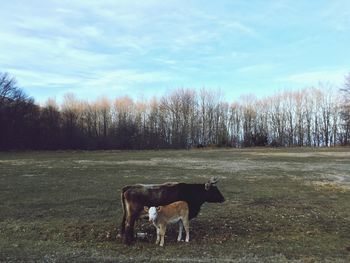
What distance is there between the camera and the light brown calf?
1035 cm

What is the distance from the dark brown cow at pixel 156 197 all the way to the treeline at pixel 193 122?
91.5 m

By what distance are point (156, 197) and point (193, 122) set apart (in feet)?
373

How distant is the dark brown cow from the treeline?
3603 inches

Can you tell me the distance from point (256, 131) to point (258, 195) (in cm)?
10687

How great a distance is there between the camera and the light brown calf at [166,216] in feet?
34.0

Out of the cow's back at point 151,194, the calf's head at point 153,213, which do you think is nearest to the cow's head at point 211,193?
the cow's back at point 151,194

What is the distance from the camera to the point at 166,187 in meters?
11.2

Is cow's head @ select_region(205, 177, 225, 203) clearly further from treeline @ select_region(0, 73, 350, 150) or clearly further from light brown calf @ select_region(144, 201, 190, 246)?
treeline @ select_region(0, 73, 350, 150)

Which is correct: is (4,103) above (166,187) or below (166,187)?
above

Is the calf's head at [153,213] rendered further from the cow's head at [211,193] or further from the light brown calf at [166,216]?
the cow's head at [211,193]

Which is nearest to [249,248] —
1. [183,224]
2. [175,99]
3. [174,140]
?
[183,224]

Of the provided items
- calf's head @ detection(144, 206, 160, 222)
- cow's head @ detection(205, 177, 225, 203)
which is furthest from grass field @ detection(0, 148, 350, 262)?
cow's head @ detection(205, 177, 225, 203)

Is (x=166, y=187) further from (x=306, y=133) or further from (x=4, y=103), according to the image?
(x=306, y=133)

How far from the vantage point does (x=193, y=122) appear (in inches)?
4902
